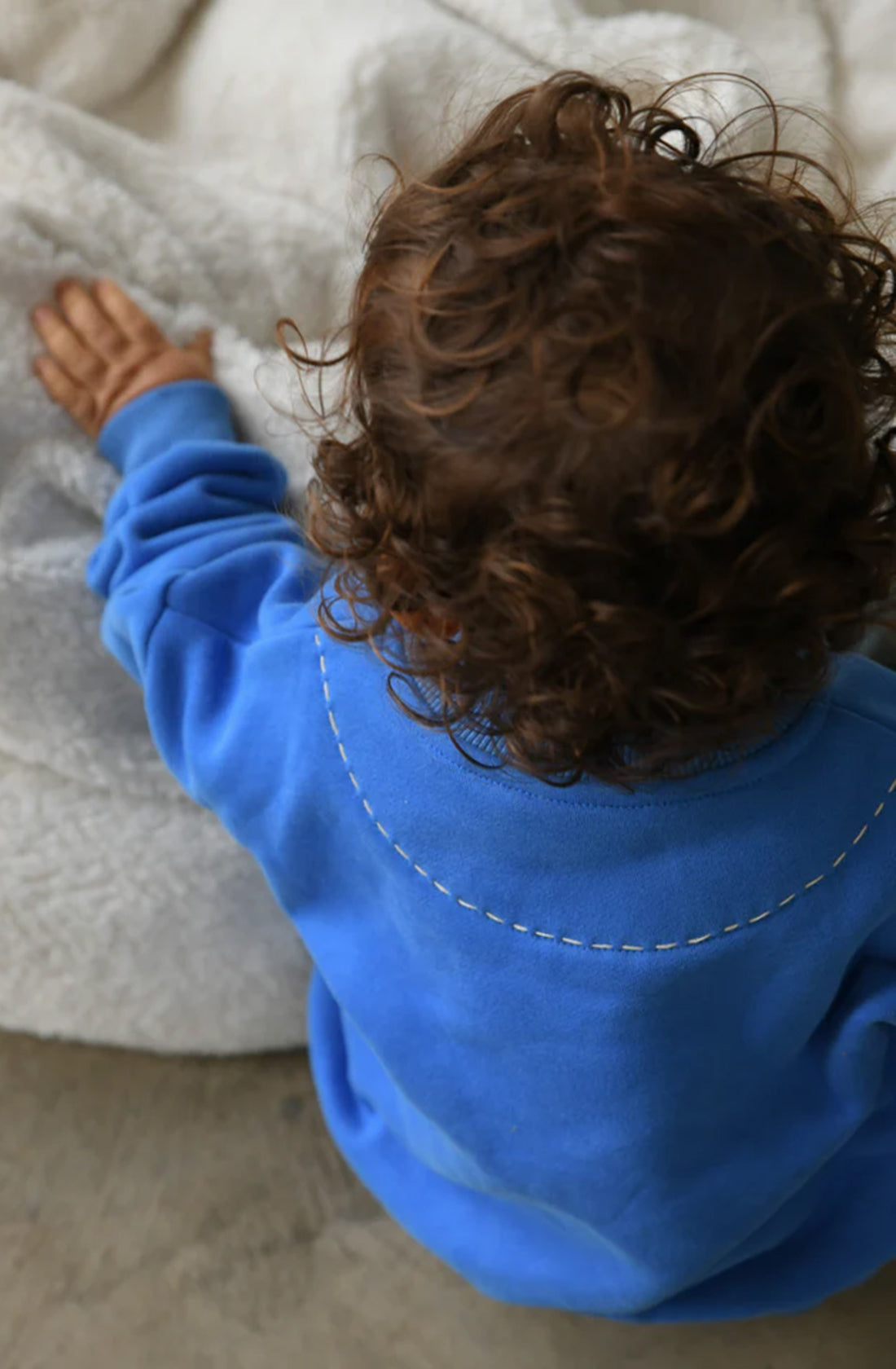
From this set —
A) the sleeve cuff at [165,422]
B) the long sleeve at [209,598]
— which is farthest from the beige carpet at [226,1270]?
the sleeve cuff at [165,422]

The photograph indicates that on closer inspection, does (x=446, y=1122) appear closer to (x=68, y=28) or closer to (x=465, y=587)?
(x=465, y=587)

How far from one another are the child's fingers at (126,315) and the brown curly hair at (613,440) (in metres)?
0.33

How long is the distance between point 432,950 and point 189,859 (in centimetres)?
30

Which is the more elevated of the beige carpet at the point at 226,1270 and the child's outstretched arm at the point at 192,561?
the child's outstretched arm at the point at 192,561

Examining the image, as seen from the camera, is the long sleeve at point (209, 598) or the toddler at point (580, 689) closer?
the toddler at point (580, 689)

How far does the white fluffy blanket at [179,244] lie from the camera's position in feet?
2.93

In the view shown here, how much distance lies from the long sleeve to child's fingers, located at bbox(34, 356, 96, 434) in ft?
0.09

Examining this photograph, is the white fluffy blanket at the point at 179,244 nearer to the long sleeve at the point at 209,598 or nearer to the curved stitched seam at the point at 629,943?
the long sleeve at the point at 209,598

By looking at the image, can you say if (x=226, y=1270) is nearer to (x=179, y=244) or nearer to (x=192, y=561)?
(x=192, y=561)

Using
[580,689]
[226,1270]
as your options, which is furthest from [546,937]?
[226,1270]

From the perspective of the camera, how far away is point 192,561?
0.77 m

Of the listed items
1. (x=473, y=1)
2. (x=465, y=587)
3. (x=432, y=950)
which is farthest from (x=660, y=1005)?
(x=473, y=1)

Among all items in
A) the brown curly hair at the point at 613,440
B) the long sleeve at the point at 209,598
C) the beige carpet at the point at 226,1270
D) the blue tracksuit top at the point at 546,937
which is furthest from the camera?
the beige carpet at the point at 226,1270

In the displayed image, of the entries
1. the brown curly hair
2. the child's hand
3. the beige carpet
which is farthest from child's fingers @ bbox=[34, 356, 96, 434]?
the beige carpet
